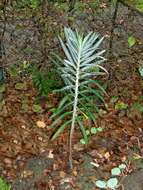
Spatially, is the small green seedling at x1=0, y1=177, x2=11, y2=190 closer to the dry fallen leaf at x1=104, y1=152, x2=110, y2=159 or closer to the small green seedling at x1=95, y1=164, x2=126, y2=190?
the small green seedling at x1=95, y1=164, x2=126, y2=190

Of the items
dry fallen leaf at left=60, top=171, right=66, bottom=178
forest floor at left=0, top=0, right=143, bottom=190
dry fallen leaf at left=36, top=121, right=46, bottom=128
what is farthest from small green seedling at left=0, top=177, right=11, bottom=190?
dry fallen leaf at left=36, top=121, right=46, bottom=128

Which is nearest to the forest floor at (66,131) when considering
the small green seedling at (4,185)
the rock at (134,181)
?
the rock at (134,181)

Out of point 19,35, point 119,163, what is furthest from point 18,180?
point 19,35

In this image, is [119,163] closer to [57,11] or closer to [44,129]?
[44,129]

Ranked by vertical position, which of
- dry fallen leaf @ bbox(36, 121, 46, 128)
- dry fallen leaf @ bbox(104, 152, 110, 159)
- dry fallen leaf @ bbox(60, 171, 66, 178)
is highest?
dry fallen leaf @ bbox(36, 121, 46, 128)

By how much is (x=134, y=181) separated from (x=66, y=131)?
94 cm

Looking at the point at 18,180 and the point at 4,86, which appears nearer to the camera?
the point at 18,180

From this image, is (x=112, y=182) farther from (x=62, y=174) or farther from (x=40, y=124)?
(x=40, y=124)

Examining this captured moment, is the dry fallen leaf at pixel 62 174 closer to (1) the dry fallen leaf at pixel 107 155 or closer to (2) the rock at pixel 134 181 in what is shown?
(1) the dry fallen leaf at pixel 107 155

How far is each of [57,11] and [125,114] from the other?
145cm

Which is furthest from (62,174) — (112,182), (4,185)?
(4,185)

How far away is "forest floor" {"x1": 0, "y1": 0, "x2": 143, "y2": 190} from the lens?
464cm

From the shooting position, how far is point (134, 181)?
4.63 metres

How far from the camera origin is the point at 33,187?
4.50 m
